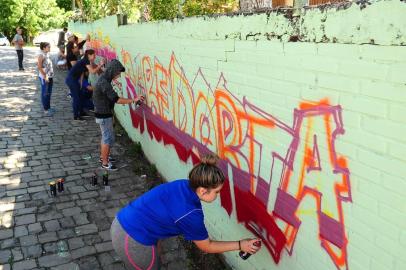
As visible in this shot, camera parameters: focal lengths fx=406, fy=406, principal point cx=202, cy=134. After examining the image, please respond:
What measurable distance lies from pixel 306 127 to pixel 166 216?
46.5 inches

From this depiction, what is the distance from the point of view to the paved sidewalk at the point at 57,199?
438 centimetres

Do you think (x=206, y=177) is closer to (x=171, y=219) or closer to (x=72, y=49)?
(x=171, y=219)

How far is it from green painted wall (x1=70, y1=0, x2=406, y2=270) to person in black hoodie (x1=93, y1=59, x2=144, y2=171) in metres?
1.70

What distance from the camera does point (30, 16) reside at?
40.0 m

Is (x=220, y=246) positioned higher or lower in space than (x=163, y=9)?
lower

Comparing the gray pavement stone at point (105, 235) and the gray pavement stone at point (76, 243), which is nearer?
the gray pavement stone at point (76, 243)

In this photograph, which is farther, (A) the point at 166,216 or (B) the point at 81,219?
(B) the point at 81,219

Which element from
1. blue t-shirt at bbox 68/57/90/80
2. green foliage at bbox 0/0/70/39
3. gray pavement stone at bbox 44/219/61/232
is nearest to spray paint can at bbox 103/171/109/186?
gray pavement stone at bbox 44/219/61/232

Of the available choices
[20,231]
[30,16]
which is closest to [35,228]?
[20,231]

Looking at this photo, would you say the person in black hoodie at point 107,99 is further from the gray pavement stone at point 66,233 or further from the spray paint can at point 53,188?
the gray pavement stone at point 66,233

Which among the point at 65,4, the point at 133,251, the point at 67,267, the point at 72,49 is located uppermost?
the point at 65,4

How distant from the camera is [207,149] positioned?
4488 mm

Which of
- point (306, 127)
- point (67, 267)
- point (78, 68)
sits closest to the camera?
point (306, 127)

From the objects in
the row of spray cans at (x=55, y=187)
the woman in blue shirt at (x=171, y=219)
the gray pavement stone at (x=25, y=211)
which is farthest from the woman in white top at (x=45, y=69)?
the woman in blue shirt at (x=171, y=219)
